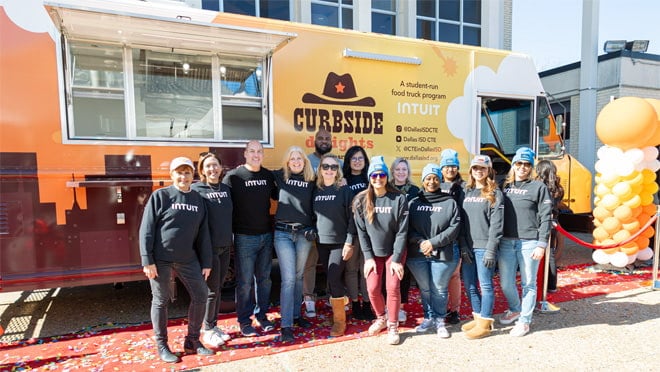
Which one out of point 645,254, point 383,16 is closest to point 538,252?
point 645,254

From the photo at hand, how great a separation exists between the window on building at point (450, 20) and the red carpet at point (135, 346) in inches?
432

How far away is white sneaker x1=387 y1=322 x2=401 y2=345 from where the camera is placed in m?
3.67

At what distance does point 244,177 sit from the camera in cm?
374

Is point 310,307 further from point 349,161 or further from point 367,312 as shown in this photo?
point 349,161

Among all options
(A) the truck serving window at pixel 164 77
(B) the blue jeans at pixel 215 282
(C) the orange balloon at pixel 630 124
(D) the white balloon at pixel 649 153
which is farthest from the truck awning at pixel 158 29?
(D) the white balloon at pixel 649 153

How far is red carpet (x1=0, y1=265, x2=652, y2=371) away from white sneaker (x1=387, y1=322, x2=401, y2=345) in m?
0.28

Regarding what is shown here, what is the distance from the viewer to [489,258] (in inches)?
145

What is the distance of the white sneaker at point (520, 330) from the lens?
386cm

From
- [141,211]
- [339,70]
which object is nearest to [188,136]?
[141,211]

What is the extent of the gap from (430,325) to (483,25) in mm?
12591

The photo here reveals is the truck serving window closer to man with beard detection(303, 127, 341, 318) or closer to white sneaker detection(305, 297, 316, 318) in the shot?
man with beard detection(303, 127, 341, 318)

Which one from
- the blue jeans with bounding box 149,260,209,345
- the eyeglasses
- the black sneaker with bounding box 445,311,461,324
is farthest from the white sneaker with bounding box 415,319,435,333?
the blue jeans with bounding box 149,260,209,345

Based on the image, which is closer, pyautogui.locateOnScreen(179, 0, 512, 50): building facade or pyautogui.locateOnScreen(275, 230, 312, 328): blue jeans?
pyautogui.locateOnScreen(275, 230, 312, 328): blue jeans

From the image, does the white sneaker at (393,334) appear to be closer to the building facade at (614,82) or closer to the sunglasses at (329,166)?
the sunglasses at (329,166)
